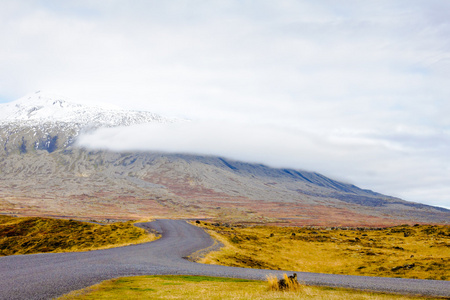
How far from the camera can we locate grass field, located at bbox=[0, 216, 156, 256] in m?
40.7

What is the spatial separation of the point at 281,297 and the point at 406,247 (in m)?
42.3

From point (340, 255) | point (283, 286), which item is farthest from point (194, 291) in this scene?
point (340, 255)

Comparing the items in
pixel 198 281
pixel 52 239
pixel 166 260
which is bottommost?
pixel 52 239

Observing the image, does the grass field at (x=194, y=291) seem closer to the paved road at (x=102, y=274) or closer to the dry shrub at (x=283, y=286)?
the dry shrub at (x=283, y=286)

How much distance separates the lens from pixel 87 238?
42875 mm

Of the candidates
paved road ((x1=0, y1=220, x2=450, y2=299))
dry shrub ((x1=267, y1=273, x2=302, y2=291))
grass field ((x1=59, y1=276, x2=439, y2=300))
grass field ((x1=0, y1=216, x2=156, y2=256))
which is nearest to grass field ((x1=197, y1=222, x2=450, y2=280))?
paved road ((x1=0, y1=220, x2=450, y2=299))

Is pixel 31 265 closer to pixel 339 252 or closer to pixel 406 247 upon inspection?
pixel 339 252

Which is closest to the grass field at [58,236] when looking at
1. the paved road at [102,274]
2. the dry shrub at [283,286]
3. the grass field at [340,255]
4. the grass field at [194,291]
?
the paved road at [102,274]

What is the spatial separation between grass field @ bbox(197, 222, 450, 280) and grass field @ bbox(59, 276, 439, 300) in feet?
46.4

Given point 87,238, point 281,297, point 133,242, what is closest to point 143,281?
point 281,297

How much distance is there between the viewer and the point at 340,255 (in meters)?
44.6

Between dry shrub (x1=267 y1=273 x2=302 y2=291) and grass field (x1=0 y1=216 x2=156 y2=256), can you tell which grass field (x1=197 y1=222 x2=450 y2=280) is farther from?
dry shrub (x1=267 y1=273 x2=302 y2=291)

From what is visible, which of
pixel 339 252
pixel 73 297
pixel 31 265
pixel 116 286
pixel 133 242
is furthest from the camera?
pixel 339 252

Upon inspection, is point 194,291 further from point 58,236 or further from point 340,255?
point 58,236
